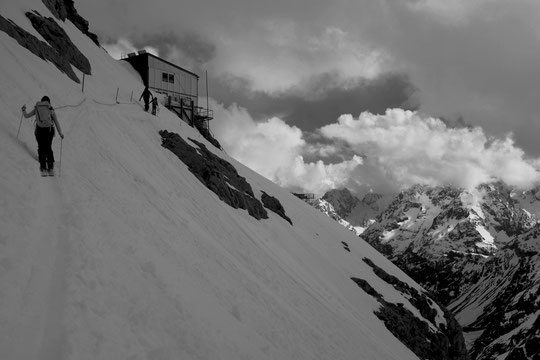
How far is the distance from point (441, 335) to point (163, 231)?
40.6 m

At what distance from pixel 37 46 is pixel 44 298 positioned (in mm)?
28050

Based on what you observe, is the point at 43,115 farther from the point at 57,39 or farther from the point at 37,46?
the point at 57,39

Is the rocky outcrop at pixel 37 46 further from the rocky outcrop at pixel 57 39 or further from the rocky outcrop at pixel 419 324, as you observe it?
the rocky outcrop at pixel 419 324

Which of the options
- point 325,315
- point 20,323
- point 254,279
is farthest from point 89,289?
point 325,315

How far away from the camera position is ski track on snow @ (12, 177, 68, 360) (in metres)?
6.98

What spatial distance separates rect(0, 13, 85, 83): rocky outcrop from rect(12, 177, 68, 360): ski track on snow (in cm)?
2269

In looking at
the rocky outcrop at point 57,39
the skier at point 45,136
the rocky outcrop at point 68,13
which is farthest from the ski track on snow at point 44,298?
the rocky outcrop at point 68,13

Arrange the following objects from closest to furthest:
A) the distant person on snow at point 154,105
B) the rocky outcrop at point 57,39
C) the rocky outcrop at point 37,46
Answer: the rocky outcrop at point 37,46, the rocky outcrop at point 57,39, the distant person on snow at point 154,105

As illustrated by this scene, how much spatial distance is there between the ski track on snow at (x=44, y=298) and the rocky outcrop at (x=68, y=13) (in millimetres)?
40275

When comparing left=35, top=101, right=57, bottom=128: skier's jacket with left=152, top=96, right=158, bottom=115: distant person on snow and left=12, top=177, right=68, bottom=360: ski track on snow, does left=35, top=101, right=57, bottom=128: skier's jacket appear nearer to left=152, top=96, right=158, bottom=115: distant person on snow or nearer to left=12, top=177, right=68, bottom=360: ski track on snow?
left=12, top=177, right=68, bottom=360: ski track on snow

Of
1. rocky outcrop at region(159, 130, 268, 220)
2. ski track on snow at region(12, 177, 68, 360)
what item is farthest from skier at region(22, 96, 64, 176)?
rocky outcrop at region(159, 130, 268, 220)

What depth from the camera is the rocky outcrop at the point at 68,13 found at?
4326 centimetres

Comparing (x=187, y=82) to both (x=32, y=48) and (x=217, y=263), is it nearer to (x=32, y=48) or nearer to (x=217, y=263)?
(x=32, y=48)

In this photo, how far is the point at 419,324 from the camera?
4153cm
